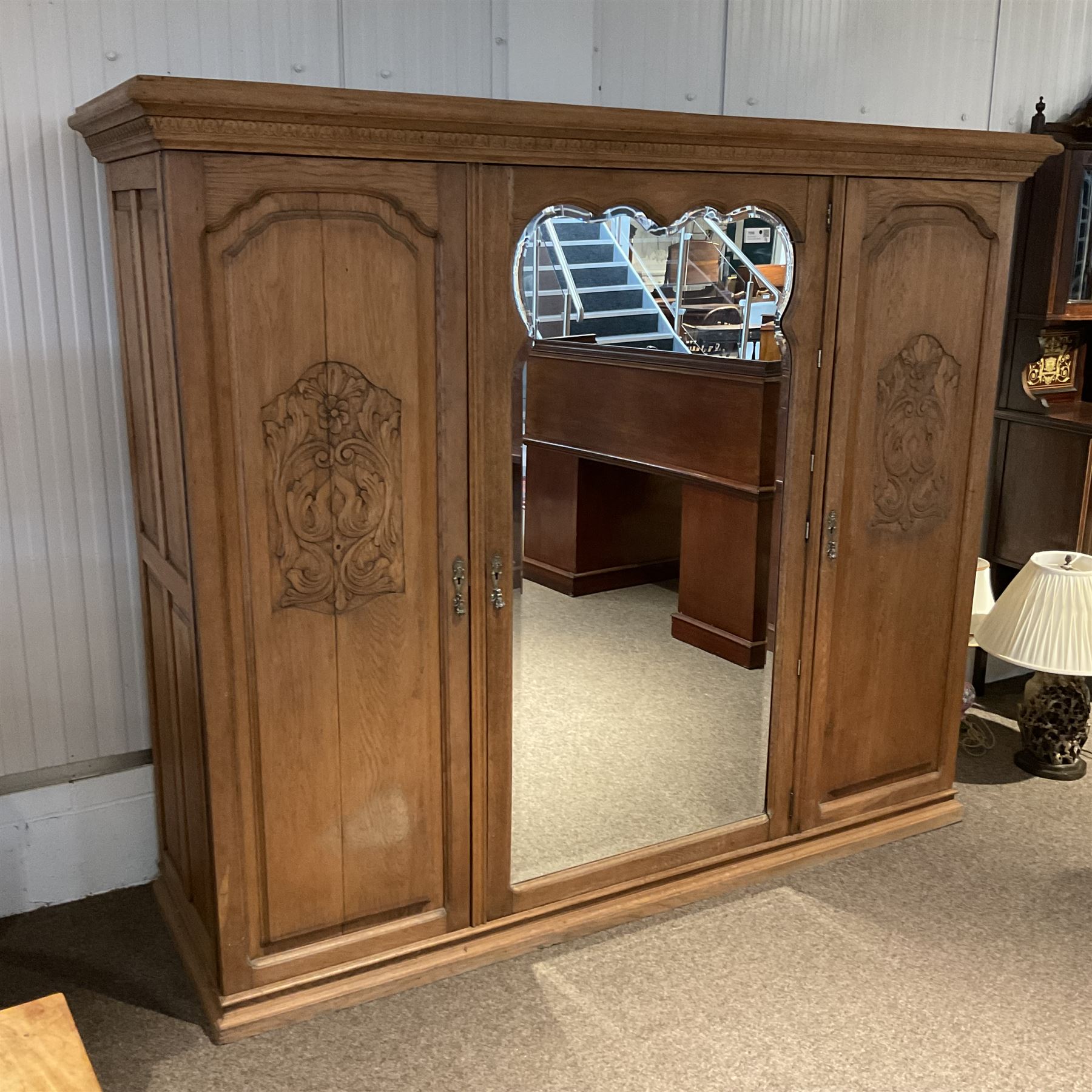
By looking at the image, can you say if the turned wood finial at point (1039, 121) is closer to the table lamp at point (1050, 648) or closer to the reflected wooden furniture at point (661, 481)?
the table lamp at point (1050, 648)

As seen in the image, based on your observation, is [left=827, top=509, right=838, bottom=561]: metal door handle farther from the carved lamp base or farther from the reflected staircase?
the carved lamp base

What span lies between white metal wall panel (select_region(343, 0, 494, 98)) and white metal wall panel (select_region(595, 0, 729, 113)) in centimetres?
33

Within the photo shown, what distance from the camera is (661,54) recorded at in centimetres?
295

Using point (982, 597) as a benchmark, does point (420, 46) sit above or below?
above

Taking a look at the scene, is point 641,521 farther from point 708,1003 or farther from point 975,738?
point 975,738

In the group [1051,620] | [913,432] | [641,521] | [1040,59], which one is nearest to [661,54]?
[913,432]

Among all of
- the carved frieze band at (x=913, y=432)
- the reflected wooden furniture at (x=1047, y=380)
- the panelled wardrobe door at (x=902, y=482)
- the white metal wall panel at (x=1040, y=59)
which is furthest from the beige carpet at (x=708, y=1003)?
the white metal wall panel at (x=1040, y=59)

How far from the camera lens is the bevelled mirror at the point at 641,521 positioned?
2.37 metres

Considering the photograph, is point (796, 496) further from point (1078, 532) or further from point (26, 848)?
point (26, 848)

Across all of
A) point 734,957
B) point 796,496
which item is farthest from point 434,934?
point 796,496

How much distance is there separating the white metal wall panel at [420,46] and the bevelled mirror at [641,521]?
0.66 m

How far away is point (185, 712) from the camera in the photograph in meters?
2.36

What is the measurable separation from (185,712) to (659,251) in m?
1.34

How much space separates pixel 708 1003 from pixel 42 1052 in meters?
1.34
